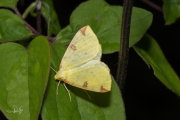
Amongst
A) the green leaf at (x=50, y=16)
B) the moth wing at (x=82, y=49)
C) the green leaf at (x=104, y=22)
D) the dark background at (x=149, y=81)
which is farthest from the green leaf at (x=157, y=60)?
the dark background at (x=149, y=81)

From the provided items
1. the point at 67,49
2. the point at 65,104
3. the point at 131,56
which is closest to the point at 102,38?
the point at 67,49

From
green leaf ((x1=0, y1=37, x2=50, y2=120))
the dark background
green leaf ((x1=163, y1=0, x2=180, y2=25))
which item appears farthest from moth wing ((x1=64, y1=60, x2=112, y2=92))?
the dark background

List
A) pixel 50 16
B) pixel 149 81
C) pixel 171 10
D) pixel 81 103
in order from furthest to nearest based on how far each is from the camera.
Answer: pixel 149 81 < pixel 50 16 < pixel 171 10 < pixel 81 103

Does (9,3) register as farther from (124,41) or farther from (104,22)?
(124,41)

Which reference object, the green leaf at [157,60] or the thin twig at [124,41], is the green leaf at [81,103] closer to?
the thin twig at [124,41]

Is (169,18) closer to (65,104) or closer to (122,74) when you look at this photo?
(122,74)

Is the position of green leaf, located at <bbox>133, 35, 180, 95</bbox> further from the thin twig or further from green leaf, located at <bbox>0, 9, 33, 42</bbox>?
green leaf, located at <bbox>0, 9, 33, 42</bbox>

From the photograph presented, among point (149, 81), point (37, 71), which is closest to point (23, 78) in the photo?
point (37, 71)
